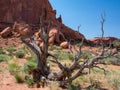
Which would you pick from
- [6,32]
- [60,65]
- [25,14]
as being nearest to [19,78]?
[60,65]

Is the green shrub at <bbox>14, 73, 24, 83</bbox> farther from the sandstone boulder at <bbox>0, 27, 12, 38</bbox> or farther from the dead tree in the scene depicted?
the sandstone boulder at <bbox>0, 27, 12, 38</bbox>

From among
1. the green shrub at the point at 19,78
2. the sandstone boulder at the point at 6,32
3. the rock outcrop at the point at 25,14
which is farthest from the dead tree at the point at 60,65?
the rock outcrop at the point at 25,14

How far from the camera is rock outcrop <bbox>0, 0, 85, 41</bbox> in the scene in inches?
2162

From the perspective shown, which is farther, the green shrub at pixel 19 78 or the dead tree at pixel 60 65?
the green shrub at pixel 19 78

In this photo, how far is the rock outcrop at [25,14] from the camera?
180 ft

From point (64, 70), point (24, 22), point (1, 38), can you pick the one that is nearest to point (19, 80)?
point (64, 70)

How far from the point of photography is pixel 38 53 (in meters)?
10.6

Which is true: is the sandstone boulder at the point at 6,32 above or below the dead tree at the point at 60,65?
above

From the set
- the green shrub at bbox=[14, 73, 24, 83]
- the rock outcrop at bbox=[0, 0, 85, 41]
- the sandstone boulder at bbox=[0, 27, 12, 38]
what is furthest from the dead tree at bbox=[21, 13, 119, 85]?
the rock outcrop at bbox=[0, 0, 85, 41]

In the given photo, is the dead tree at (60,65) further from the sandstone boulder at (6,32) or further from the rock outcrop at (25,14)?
the rock outcrop at (25,14)

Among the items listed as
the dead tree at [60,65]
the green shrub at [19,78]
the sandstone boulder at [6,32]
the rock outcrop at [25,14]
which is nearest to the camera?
the dead tree at [60,65]

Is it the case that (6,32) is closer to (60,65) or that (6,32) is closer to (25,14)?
(25,14)

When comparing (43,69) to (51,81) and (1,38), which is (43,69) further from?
(1,38)

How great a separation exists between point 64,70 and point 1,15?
4718cm
